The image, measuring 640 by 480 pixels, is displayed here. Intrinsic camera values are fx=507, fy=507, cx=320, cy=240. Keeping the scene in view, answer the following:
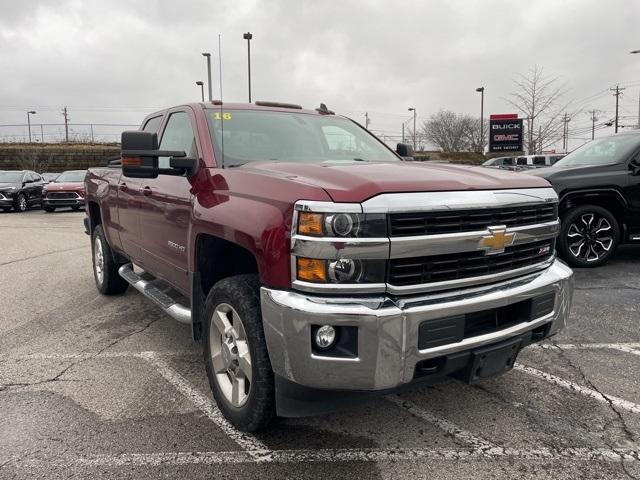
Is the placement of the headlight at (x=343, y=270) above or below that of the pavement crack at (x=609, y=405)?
above

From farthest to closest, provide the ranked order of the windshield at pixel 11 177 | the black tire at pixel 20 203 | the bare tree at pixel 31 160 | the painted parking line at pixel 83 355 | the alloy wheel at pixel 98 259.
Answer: the bare tree at pixel 31 160
the windshield at pixel 11 177
the black tire at pixel 20 203
the alloy wheel at pixel 98 259
the painted parking line at pixel 83 355

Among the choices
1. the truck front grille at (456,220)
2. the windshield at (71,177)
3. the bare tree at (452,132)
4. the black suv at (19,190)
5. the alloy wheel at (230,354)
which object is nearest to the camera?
the truck front grille at (456,220)

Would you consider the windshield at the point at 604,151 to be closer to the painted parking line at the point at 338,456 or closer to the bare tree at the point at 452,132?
the painted parking line at the point at 338,456

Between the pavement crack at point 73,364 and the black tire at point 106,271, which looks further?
the black tire at point 106,271

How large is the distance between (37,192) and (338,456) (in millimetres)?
21274

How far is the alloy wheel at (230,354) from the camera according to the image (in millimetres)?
2742

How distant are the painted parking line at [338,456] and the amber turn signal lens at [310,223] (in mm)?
1216

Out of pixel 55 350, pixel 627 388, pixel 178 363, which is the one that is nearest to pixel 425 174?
pixel 627 388

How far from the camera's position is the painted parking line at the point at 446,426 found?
276 cm

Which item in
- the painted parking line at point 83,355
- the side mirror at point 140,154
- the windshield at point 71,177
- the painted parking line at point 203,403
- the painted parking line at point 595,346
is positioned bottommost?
the painted parking line at point 203,403

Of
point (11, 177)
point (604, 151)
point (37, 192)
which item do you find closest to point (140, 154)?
point (604, 151)

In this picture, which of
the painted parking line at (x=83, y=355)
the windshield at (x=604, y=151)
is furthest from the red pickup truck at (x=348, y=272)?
the windshield at (x=604, y=151)

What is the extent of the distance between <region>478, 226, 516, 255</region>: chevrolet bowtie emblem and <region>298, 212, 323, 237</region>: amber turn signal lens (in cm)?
84

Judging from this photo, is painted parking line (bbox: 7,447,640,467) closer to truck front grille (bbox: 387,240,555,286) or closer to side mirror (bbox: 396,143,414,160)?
truck front grille (bbox: 387,240,555,286)
